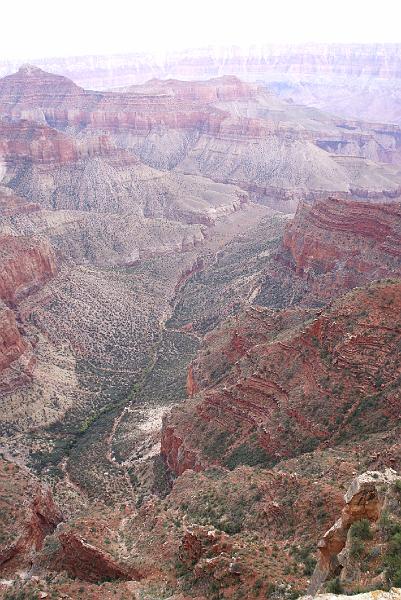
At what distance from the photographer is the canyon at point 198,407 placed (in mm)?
23734

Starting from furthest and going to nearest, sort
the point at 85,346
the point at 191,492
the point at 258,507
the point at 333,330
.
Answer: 1. the point at 85,346
2. the point at 333,330
3. the point at 191,492
4. the point at 258,507

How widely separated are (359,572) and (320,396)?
22.4 m

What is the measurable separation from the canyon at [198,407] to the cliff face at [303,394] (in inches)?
5.0

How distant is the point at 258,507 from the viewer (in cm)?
2789

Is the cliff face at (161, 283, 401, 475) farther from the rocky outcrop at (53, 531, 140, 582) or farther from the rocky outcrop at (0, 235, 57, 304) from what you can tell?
the rocky outcrop at (0, 235, 57, 304)

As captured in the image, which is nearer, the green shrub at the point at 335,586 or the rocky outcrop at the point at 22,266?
the green shrub at the point at 335,586

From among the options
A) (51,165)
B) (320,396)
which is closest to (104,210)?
(51,165)

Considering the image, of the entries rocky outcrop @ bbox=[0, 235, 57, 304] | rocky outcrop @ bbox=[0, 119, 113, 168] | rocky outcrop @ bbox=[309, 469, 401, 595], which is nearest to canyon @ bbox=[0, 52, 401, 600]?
rocky outcrop @ bbox=[309, 469, 401, 595]

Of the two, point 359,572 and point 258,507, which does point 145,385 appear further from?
point 359,572

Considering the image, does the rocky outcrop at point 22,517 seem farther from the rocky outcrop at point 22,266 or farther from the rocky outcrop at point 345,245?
the rocky outcrop at point 345,245

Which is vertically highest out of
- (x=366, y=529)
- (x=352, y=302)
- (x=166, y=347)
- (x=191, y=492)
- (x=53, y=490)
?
(x=366, y=529)

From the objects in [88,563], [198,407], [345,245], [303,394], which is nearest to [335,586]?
[88,563]

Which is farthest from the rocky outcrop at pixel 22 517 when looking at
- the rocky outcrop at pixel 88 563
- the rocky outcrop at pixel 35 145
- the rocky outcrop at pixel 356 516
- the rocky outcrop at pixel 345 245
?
the rocky outcrop at pixel 35 145

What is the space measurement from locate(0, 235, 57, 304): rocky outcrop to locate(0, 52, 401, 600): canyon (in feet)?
0.87
